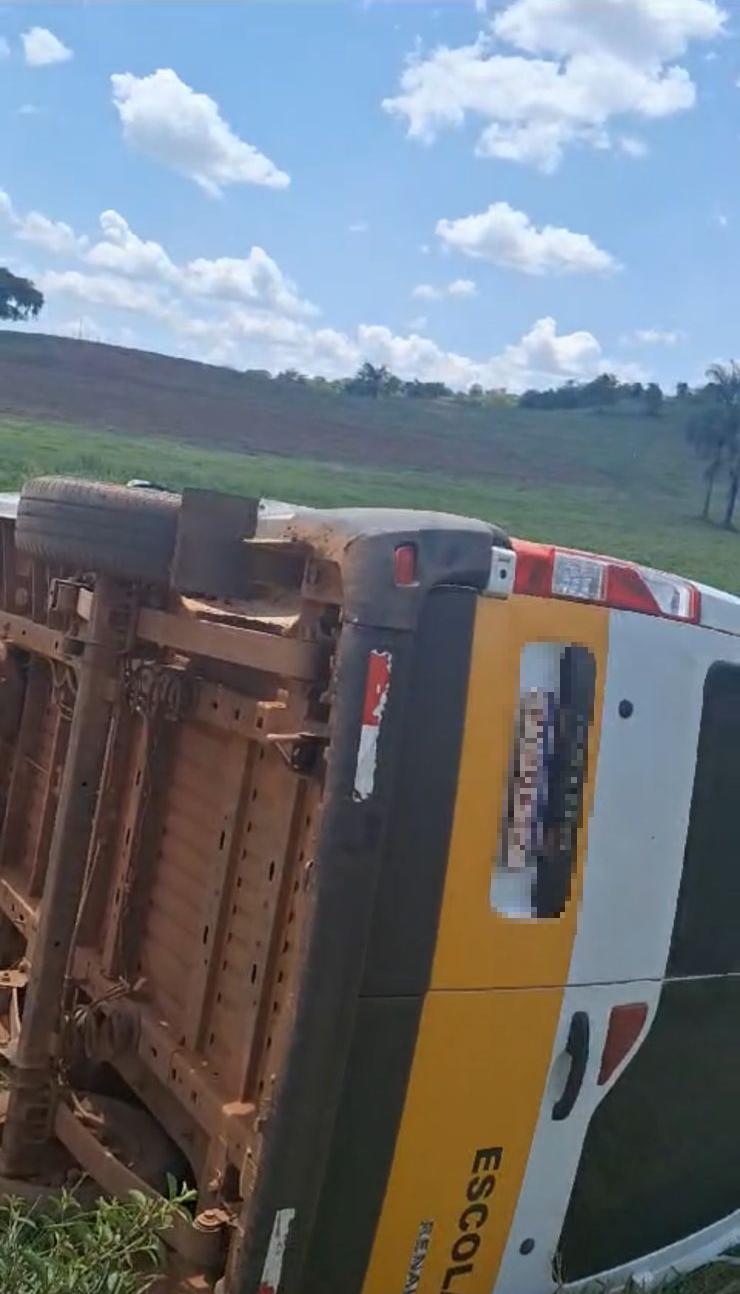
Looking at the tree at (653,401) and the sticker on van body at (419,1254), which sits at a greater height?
the tree at (653,401)

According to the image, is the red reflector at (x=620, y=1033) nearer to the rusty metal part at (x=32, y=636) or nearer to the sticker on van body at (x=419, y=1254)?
the sticker on van body at (x=419, y=1254)

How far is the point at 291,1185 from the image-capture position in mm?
2621

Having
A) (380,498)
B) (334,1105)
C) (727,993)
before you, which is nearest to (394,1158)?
(334,1105)

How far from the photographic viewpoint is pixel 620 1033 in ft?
10.2

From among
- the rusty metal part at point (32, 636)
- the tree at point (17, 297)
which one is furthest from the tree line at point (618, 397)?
the rusty metal part at point (32, 636)

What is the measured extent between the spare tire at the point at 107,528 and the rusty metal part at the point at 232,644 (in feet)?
0.38

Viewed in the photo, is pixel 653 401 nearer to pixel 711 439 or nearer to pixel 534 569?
pixel 711 439

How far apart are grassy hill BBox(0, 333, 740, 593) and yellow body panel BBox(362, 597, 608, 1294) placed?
776 inches

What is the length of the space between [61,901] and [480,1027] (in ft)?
3.46

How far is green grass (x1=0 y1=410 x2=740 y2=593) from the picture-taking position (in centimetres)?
3303

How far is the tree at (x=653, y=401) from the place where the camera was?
293 feet

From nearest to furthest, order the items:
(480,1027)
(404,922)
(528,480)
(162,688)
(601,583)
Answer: (404,922)
(480,1027)
(601,583)
(162,688)
(528,480)

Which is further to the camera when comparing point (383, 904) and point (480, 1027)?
point (480, 1027)

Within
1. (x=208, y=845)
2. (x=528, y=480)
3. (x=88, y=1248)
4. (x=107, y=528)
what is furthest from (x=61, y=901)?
(x=528, y=480)
